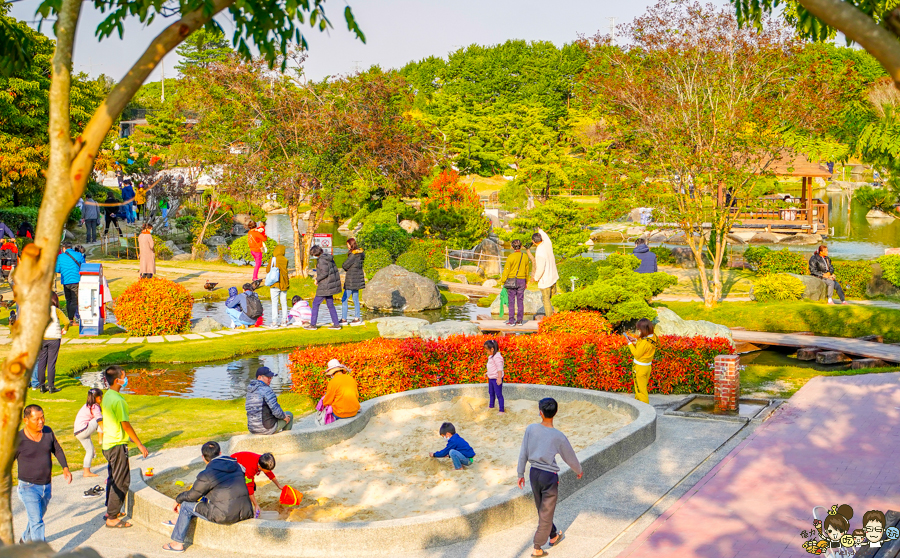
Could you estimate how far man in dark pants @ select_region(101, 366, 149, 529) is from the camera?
7887mm

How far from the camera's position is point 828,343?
1700cm

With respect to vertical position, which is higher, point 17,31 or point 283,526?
point 17,31

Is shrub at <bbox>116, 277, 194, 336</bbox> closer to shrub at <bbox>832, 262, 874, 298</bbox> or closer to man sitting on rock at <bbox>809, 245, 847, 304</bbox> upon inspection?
man sitting on rock at <bbox>809, 245, 847, 304</bbox>

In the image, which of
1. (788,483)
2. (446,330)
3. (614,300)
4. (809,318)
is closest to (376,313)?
(446,330)

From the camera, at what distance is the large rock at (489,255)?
95.7 feet

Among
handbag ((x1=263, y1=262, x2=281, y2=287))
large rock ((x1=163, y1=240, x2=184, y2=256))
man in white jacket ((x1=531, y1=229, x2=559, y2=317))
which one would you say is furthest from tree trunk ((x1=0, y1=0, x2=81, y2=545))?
large rock ((x1=163, y1=240, x2=184, y2=256))

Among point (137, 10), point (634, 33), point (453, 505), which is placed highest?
point (634, 33)

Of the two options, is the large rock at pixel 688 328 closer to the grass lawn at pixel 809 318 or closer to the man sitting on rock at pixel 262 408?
the grass lawn at pixel 809 318

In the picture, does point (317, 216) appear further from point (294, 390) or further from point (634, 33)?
point (294, 390)

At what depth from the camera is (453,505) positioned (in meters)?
8.49

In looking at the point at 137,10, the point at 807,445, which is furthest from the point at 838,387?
the point at 137,10

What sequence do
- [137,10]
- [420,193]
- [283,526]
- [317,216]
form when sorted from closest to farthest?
[137,10]
[283,526]
[317,216]
[420,193]

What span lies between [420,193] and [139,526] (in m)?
25.4

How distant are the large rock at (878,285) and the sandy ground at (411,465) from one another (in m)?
14.2
